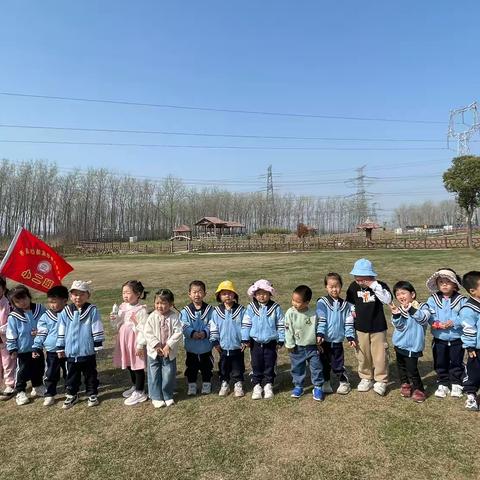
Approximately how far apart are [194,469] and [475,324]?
3171mm

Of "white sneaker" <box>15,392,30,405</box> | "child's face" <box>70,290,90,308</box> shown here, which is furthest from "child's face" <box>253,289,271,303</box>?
"white sneaker" <box>15,392,30,405</box>

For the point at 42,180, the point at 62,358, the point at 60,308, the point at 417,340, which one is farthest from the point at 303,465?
the point at 42,180

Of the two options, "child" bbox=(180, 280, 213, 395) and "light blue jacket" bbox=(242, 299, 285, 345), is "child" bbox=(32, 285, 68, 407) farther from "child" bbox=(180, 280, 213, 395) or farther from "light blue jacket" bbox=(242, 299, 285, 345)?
"light blue jacket" bbox=(242, 299, 285, 345)

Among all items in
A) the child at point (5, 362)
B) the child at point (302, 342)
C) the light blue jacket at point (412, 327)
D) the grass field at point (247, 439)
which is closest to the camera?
the grass field at point (247, 439)

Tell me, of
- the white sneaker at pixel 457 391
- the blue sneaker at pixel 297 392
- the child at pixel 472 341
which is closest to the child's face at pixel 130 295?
the blue sneaker at pixel 297 392

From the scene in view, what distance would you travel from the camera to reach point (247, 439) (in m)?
3.70

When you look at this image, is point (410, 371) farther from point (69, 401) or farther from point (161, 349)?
point (69, 401)

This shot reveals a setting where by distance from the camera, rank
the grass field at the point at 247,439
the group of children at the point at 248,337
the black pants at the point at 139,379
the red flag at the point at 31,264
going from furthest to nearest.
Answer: the red flag at the point at 31,264
the black pants at the point at 139,379
the group of children at the point at 248,337
the grass field at the point at 247,439

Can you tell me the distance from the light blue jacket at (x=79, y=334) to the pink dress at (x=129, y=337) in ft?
0.93

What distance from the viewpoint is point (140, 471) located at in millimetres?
3252

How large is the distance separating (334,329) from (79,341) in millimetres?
3075

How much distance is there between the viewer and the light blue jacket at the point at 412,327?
4.28 meters

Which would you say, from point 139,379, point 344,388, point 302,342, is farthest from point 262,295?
point 139,379

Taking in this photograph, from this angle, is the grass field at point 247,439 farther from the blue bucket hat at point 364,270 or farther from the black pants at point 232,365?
the blue bucket hat at point 364,270
